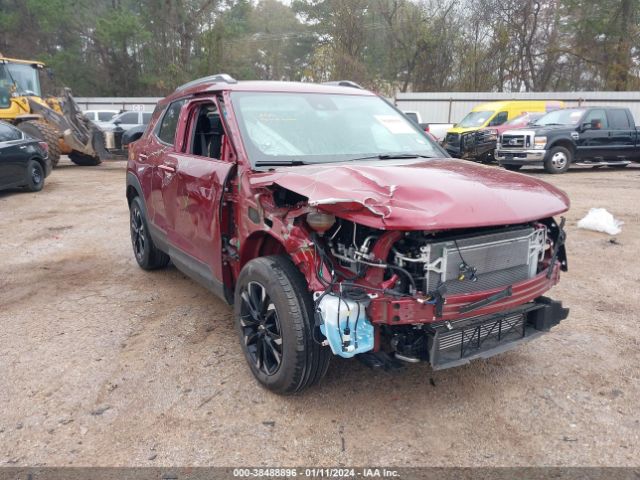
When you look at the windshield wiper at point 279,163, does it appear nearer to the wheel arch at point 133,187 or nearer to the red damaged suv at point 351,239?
the red damaged suv at point 351,239

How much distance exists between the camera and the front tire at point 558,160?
1442cm

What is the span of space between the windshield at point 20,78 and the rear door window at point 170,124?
12631 millimetres

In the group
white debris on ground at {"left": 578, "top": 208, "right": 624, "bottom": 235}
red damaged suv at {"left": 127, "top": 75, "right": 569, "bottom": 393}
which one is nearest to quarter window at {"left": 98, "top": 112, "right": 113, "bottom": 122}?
white debris on ground at {"left": 578, "top": 208, "right": 624, "bottom": 235}

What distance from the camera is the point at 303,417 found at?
3.01 m

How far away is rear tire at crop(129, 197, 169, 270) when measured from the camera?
5.45 metres

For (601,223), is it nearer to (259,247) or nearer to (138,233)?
(259,247)

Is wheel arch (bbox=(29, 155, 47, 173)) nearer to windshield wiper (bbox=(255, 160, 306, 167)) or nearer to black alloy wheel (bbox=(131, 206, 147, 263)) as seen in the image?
black alloy wheel (bbox=(131, 206, 147, 263))

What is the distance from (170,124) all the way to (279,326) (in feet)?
8.65

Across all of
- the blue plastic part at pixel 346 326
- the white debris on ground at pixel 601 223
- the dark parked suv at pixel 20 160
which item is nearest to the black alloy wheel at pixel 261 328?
the blue plastic part at pixel 346 326

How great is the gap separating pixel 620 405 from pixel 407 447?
140 cm

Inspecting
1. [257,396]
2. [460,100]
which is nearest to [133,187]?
[257,396]

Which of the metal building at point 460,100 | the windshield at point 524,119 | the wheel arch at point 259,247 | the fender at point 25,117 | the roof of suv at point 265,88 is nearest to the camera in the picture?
the wheel arch at point 259,247

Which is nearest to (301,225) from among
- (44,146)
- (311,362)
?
(311,362)

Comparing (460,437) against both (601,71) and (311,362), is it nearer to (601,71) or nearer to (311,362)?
(311,362)
